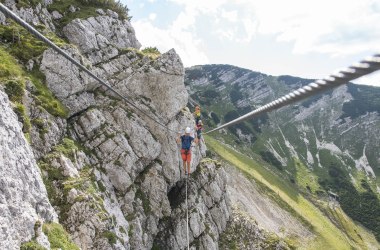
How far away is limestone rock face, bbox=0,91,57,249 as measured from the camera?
58.9 ft

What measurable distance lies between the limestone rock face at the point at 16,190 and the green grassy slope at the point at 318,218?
70.3m

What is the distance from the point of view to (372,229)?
5069 inches

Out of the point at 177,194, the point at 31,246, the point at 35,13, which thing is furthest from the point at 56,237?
the point at 35,13

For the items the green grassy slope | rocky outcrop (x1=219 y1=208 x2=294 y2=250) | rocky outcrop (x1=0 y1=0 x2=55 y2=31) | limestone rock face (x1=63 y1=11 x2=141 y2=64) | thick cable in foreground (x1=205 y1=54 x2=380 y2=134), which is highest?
rocky outcrop (x1=0 y1=0 x2=55 y2=31)

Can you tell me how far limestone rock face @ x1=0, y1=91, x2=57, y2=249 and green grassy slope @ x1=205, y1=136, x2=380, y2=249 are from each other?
231 ft

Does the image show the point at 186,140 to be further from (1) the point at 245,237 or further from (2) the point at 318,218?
(2) the point at 318,218

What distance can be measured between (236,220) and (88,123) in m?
29.9

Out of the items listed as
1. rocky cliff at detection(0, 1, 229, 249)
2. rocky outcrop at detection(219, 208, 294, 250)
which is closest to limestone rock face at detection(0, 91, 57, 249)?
rocky cliff at detection(0, 1, 229, 249)

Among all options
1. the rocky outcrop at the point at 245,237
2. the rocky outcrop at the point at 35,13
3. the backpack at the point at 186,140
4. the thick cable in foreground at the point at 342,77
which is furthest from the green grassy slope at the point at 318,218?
the thick cable in foreground at the point at 342,77

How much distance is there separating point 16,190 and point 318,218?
313 feet

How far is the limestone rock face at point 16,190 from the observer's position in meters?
18.0

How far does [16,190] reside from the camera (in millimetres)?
19469

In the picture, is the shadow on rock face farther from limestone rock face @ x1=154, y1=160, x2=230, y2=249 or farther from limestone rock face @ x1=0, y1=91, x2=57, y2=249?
limestone rock face @ x1=0, y1=91, x2=57, y2=249

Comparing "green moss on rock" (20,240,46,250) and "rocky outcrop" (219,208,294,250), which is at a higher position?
"green moss on rock" (20,240,46,250)
